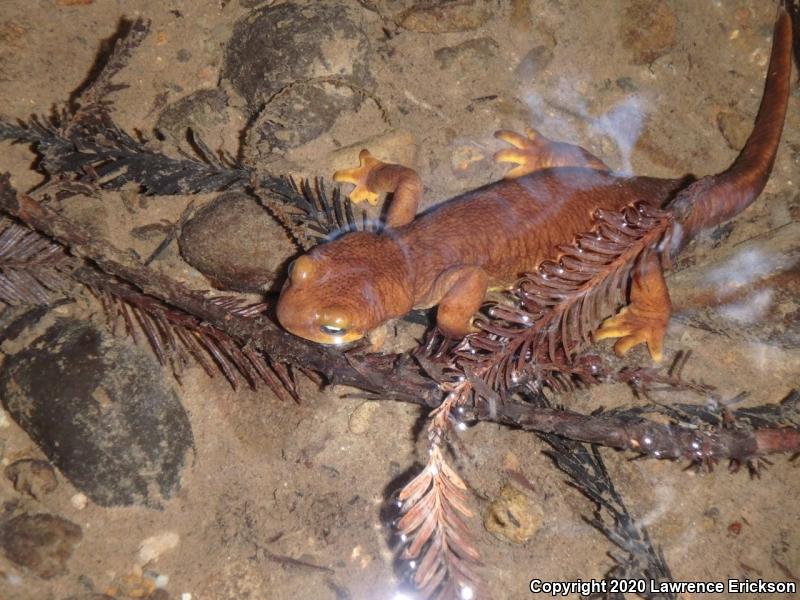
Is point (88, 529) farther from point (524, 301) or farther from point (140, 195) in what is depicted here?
point (524, 301)

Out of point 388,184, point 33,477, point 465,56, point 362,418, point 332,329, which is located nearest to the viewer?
point 332,329

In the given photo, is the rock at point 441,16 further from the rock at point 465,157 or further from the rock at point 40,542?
the rock at point 40,542

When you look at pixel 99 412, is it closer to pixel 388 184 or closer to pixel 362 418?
pixel 362 418

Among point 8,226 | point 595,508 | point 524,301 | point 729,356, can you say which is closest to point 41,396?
point 8,226

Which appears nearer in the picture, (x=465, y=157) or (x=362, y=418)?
(x=362, y=418)

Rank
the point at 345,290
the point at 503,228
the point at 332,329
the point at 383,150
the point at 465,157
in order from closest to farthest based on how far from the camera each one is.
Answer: the point at 332,329
the point at 345,290
the point at 503,228
the point at 383,150
the point at 465,157

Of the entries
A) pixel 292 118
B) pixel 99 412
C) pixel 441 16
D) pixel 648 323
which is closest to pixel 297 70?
pixel 292 118

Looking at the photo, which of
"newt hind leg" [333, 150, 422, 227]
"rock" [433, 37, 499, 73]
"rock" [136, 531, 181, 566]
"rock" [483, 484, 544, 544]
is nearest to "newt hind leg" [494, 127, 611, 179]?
"rock" [433, 37, 499, 73]
